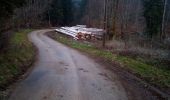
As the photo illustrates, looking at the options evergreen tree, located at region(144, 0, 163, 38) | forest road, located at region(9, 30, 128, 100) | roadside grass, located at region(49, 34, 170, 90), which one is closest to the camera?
forest road, located at region(9, 30, 128, 100)

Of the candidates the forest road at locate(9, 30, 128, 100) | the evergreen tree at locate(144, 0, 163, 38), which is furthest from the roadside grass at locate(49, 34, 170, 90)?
the evergreen tree at locate(144, 0, 163, 38)

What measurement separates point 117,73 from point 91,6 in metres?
65.9

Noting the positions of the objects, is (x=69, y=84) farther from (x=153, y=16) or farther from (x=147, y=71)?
(x=153, y=16)

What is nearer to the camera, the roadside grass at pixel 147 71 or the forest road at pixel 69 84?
the forest road at pixel 69 84

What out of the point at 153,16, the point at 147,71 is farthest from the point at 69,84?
the point at 153,16

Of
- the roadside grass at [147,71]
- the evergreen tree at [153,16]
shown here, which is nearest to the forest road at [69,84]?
the roadside grass at [147,71]

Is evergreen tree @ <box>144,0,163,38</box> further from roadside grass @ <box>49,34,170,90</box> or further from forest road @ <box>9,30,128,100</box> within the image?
forest road @ <box>9,30,128,100</box>

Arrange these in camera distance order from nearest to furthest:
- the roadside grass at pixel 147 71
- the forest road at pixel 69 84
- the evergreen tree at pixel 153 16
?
1. the forest road at pixel 69 84
2. the roadside grass at pixel 147 71
3. the evergreen tree at pixel 153 16

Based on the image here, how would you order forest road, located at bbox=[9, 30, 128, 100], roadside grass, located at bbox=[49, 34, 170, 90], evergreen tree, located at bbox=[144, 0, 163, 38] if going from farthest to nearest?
evergreen tree, located at bbox=[144, 0, 163, 38]
roadside grass, located at bbox=[49, 34, 170, 90]
forest road, located at bbox=[9, 30, 128, 100]

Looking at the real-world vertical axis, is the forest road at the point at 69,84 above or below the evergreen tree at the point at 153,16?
below

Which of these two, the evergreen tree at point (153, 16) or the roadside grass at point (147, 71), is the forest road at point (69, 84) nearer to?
the roadside grass at point (147, 71)

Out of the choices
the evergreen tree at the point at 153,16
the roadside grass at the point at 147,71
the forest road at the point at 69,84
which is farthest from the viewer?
the evergreen tree at the point at 153,16

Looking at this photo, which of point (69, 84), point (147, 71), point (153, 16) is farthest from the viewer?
point (153, 16)

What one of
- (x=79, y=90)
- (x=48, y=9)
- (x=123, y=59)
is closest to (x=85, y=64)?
(x=123, y=59)
